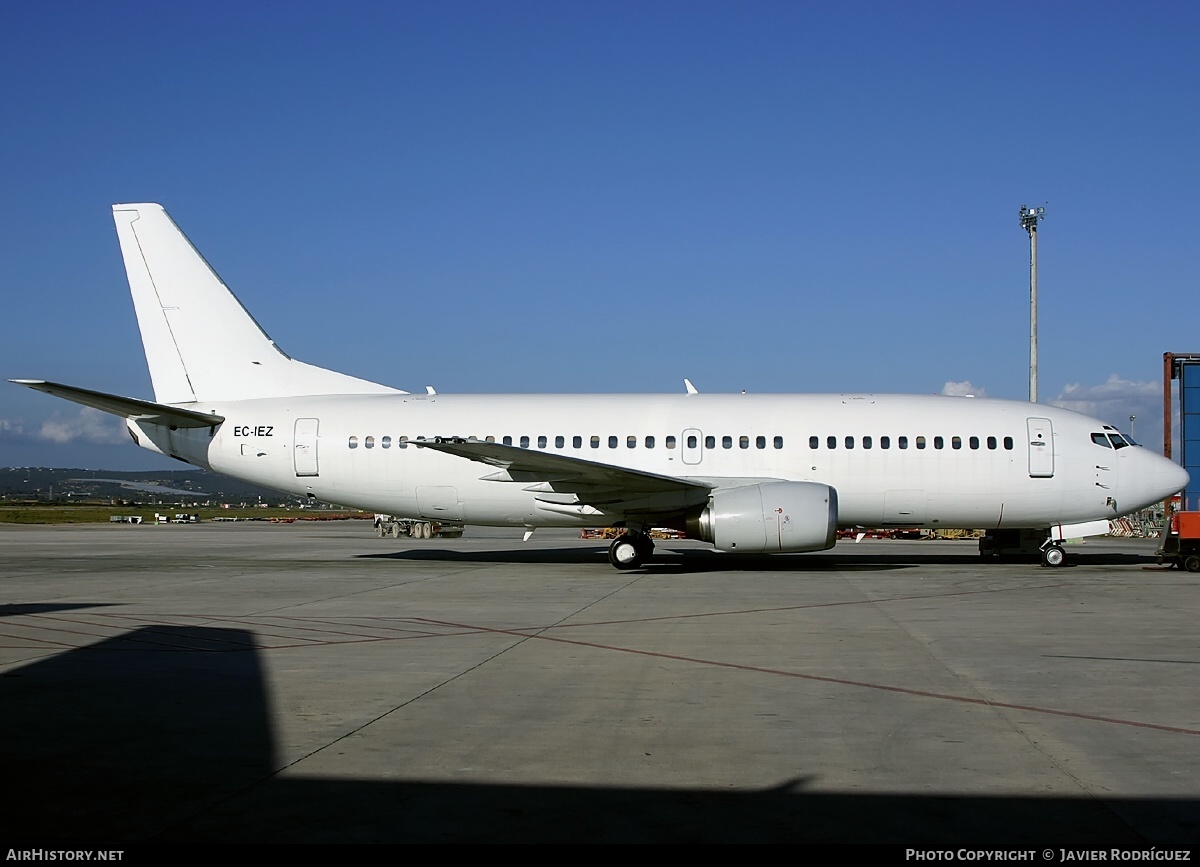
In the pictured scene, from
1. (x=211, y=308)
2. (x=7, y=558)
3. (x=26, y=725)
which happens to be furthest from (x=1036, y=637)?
(x=7, y=558)

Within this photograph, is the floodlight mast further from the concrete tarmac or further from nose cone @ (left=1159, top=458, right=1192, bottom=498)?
the concrete tarmac

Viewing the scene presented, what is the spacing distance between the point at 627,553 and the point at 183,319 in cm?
1146

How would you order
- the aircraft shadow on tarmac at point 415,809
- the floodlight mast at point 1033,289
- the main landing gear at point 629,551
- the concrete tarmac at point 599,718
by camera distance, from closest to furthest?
the aircraft shadow on tarmac at point 415,809
the concrete tarmac at point 599,718
the main landing gear at point 629,551
the floodlight mast at point 1033,289

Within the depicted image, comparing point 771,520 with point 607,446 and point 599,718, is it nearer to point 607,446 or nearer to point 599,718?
point 607,446

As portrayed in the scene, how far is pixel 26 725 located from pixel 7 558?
2120 cm

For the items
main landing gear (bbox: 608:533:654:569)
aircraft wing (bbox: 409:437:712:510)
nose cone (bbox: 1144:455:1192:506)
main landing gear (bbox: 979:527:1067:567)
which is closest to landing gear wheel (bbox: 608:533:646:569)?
main landing gear (bbox: 608:533:654:569)

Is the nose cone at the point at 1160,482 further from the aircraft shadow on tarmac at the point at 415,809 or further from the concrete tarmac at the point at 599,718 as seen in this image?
the aircraft shadow on tarmac at the point at 415,809

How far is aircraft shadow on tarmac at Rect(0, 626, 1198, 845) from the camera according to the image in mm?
4820

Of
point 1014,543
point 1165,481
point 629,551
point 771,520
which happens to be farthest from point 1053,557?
point 629,551

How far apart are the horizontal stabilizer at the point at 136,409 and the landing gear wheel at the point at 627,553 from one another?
30.4 ft

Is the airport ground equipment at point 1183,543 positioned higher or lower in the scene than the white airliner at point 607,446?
lower

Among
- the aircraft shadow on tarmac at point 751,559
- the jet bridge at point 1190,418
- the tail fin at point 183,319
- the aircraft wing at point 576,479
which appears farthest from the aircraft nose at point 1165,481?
the jet bridge at point 1190,418

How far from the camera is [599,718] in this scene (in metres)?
7.40

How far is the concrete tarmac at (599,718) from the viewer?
5.09 m
